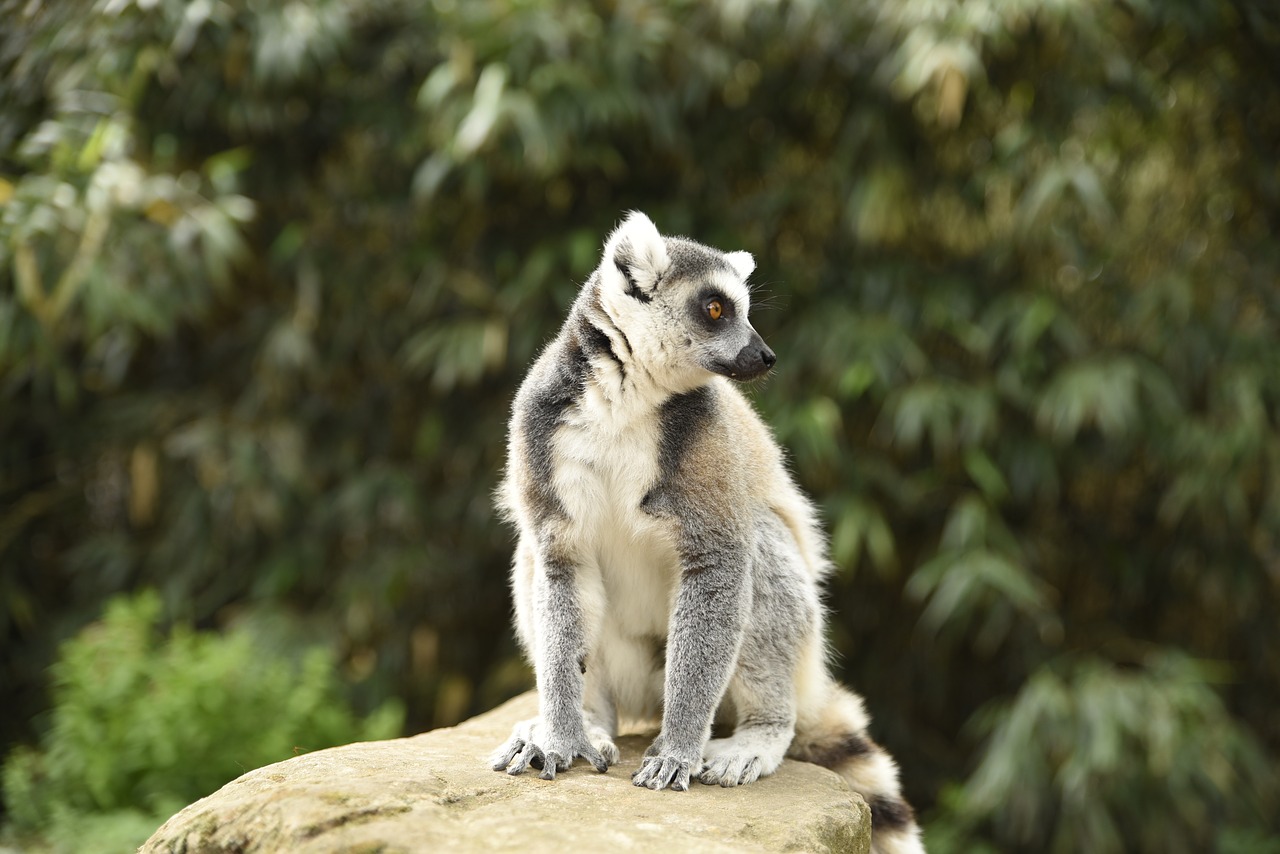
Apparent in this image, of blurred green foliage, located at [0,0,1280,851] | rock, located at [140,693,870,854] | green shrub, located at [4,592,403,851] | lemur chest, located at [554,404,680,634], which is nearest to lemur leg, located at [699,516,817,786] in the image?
rock, located at [140,693,870,854]

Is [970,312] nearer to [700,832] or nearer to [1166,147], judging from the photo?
[1166,147]

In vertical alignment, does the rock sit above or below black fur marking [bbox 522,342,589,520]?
below

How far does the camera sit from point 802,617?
3043 mm

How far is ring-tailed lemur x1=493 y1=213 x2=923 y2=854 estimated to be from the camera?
2.79m

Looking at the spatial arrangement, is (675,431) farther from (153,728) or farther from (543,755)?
(153,728)

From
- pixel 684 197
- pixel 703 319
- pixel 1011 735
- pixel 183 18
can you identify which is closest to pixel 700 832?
pixel 703 319

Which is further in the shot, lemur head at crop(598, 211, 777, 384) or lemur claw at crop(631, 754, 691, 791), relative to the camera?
lemur head at crop(598, 211, 777, 384)

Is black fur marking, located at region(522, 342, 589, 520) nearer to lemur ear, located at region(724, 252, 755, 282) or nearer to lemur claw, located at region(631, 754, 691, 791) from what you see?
lemur ear, located at region(724, 252, 755, 282)

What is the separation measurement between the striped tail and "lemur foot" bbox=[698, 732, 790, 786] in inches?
11.1

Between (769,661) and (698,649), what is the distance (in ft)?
0.98

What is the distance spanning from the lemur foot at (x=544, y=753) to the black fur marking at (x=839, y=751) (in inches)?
27.2

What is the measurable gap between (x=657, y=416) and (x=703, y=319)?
28 cm

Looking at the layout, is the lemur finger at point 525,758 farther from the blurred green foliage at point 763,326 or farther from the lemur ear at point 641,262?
the blurred green foliage at point 763,326

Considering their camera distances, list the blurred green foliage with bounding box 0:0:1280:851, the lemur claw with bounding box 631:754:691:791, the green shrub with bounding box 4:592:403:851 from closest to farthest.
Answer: the lemur claw with bounding box 631:754:691:791, the green shrub with bounding box 4:592:403:851, the blurred green foliage with bounding box 0:0:1280:851
